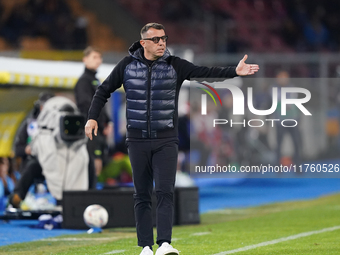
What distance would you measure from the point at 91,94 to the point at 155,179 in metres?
4.26

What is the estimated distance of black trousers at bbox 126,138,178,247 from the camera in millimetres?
6566

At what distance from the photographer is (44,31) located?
24188 mm

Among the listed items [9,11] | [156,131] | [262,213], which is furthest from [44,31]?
[156,131]

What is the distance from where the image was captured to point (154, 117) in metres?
6.52

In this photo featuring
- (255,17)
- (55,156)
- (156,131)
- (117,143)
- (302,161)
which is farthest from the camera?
(255,17)

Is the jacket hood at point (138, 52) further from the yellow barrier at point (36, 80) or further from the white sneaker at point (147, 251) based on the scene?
the yellow barrier at point (36, 80)

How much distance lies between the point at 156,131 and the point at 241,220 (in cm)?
494

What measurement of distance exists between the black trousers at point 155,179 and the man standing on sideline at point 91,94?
4.07m

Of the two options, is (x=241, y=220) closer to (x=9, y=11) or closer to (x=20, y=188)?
(x=20, y=188)

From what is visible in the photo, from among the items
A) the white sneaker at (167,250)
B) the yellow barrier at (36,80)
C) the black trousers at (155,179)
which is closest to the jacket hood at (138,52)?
the black trousers at (155,179)

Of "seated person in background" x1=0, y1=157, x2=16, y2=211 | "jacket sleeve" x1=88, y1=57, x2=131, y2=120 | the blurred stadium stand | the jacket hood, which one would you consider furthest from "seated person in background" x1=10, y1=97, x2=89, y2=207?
the blurred stadium stand

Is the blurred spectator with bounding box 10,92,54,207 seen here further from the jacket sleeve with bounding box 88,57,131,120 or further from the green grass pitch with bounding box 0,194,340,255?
the jacket sleeve with bounding box 88,57,131,120

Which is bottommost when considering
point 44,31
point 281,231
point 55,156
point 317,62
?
point 281,231

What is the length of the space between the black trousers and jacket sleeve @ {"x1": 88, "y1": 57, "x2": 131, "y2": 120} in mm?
445
